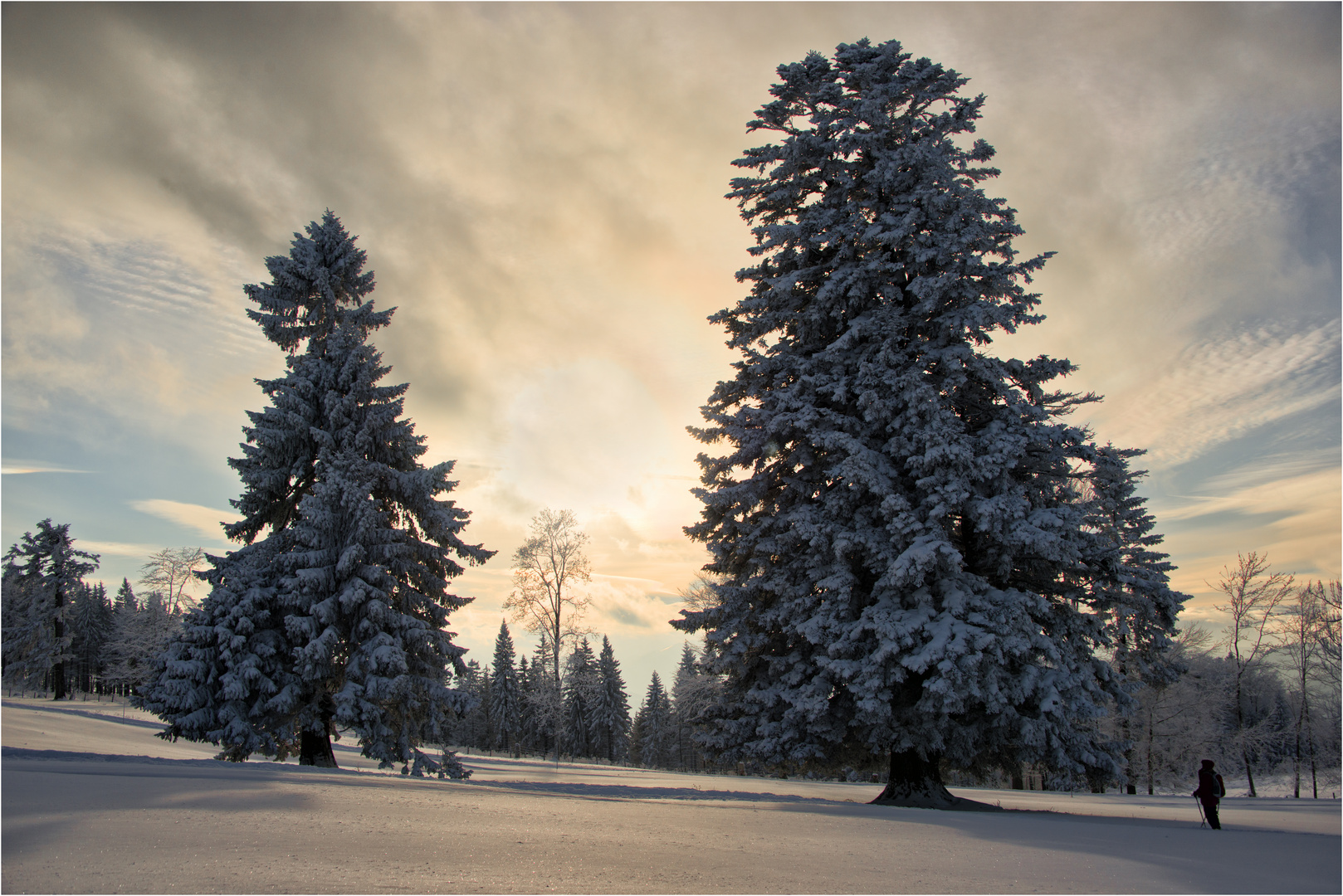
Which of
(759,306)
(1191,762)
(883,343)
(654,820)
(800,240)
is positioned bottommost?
(1191,762)

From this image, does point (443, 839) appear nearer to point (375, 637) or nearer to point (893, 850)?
point (893, 850)

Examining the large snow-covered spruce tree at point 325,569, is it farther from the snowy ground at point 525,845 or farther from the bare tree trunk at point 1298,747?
the bare tree trunk at point 1298,747

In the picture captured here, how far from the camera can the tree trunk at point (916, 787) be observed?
1185cm

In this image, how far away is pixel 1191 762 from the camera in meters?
31.8

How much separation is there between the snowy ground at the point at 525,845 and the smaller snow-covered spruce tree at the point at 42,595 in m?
45.3

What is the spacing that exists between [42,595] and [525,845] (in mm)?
55289

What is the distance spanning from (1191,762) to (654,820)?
120ft

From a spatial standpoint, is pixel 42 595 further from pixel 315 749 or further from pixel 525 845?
pixel 525 845

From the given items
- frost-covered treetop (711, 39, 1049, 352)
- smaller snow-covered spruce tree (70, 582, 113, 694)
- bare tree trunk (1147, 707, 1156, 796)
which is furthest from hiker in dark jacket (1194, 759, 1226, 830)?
smaller snow-covered spruce tree (70, 582, 113, 694)

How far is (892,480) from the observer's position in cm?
1277

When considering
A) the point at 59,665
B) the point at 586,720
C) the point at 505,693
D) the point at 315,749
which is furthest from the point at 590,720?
the point at 315,749

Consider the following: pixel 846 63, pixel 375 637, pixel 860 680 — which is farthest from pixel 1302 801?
pixel 375 637

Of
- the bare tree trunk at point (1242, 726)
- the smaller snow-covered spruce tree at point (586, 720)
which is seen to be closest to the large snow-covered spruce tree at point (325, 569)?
the bare tree trunk at point (1242, 726)

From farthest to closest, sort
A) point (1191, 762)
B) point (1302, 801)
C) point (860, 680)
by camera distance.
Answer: point (1191, 762) < point (1302, 801) < point (860, 680)
